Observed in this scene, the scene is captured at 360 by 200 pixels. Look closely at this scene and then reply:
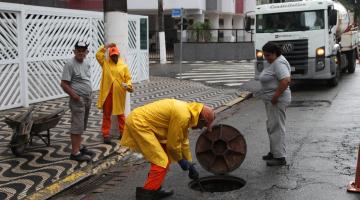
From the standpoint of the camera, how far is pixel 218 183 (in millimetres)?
6707

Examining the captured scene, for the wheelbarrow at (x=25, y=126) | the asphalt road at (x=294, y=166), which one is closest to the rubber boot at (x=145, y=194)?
the asphalt road at (x=294, y=166)

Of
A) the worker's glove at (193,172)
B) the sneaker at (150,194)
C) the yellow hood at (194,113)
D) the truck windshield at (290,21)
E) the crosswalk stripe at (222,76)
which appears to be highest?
the truck windshield at (290,21)

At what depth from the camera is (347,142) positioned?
8.72 meters

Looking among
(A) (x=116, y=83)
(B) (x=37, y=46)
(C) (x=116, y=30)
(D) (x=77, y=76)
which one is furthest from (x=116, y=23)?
(B) (x=37, y=46)

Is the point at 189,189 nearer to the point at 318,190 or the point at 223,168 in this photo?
the point at 223,168

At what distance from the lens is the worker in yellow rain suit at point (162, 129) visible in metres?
5.52

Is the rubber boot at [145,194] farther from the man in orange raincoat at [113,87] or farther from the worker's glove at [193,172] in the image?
the man in orange raincoat at [113,87]

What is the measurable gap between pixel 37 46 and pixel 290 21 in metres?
7.93

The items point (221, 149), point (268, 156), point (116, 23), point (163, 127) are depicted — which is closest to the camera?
point (163, 127)

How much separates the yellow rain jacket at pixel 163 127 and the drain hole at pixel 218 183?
33.6 inches

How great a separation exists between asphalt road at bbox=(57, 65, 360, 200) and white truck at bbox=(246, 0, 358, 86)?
13.1 feet

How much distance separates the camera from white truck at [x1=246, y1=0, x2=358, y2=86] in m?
16.3

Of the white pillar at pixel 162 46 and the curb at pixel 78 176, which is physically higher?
the white pillar at pixel 162 46

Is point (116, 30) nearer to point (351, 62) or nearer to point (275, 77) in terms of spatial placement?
point (275, 77)
